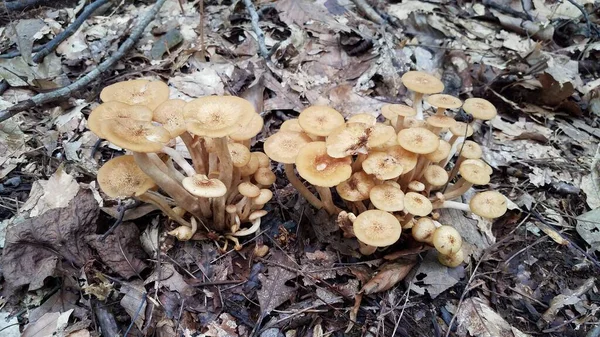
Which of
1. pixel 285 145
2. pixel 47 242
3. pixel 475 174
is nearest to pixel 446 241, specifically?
pixel 475 174

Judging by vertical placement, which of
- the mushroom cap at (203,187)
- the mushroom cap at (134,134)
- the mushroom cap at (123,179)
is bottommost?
the mushroom cap at (123,179)

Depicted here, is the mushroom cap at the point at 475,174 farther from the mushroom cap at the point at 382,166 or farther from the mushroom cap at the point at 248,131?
the mushroom cap at the point at 248,131

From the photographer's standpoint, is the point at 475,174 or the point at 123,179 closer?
the point at 123,179

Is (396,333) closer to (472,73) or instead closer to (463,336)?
(463,336)

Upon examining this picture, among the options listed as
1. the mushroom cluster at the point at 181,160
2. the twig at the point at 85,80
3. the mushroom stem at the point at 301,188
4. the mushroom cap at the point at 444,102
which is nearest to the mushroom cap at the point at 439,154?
the mushroom cap at the point at 444,102

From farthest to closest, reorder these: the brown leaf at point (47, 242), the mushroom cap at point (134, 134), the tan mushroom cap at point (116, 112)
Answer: the brown leaf at point (47, 242)
the tan mushroom cap at point (116, 112)
the mushroom cap at point (134, 134)

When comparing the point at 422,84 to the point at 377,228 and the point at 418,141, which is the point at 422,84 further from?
the point at 377,228
